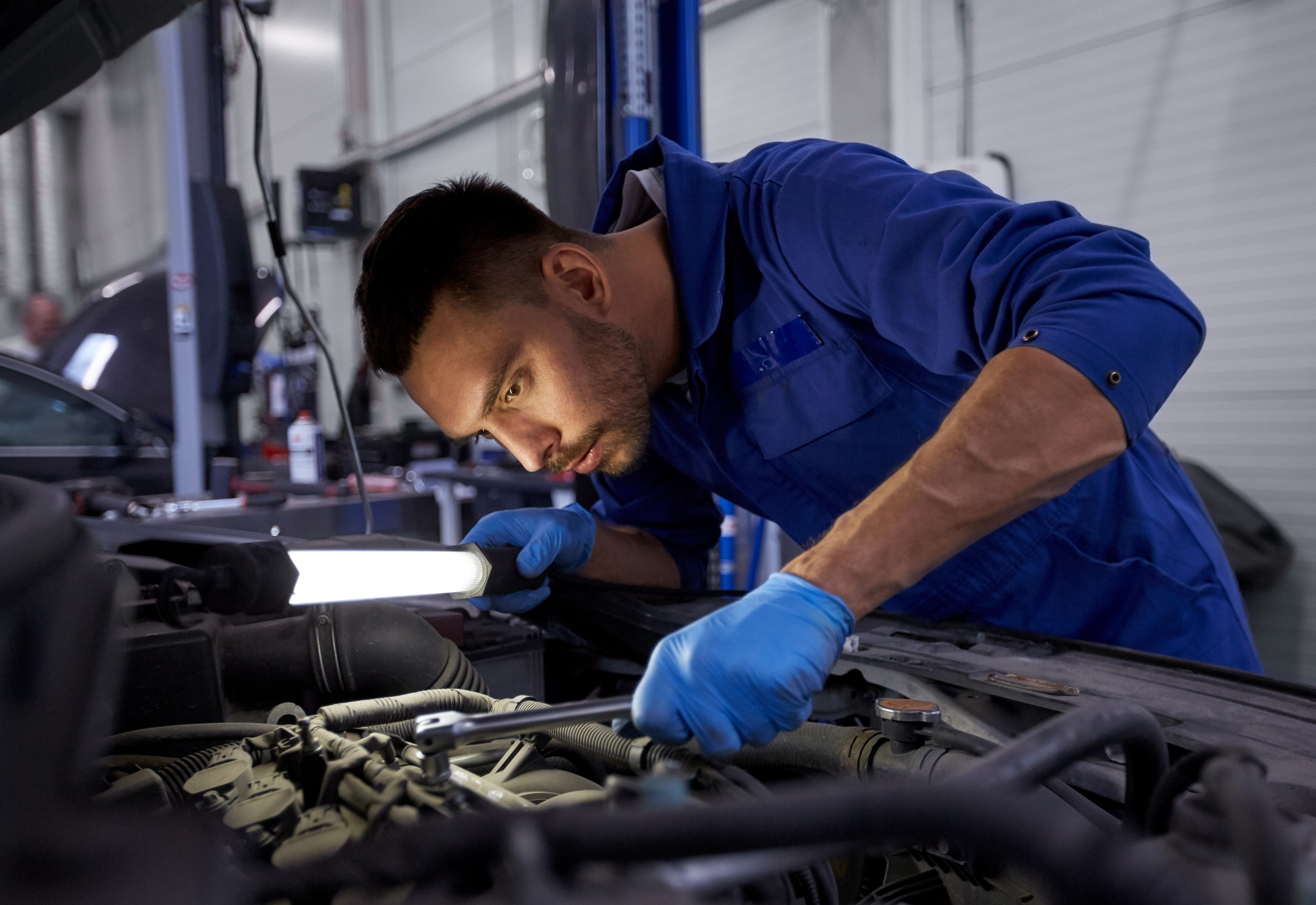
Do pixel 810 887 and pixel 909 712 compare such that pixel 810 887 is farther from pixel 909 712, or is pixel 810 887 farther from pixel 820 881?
pixel 909 712

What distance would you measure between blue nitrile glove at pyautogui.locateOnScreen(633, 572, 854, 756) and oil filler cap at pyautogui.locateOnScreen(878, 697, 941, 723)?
0.06 metres

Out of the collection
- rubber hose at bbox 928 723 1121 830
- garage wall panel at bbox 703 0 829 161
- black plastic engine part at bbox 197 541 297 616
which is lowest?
rubber hose at bbox 928 723 1121 830

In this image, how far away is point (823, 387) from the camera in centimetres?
128

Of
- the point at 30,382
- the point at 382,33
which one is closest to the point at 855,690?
the point at 30,382

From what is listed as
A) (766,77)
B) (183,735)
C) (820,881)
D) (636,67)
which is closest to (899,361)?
(820,881)

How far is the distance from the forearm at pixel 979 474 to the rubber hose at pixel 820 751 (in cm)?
13

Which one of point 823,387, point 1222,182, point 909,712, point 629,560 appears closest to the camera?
point 909,712

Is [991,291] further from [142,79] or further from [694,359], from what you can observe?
[142,79]

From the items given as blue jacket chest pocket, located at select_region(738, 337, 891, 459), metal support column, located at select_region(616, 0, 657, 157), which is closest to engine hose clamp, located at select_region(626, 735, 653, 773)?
blue jacket chest pocket, located at select_region(738, 337, 891, 459)

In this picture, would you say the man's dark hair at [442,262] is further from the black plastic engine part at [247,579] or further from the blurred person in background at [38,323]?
the blurred person in background at [38,323]

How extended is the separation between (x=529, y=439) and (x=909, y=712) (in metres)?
0.68

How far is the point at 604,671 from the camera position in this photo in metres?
1.25

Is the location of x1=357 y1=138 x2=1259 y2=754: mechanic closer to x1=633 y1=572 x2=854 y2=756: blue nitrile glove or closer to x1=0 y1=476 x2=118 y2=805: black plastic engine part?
x1=633 y1=572 x2=854 y2=756: blue nitrile glove

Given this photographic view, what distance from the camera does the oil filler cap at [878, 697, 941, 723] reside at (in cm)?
80
